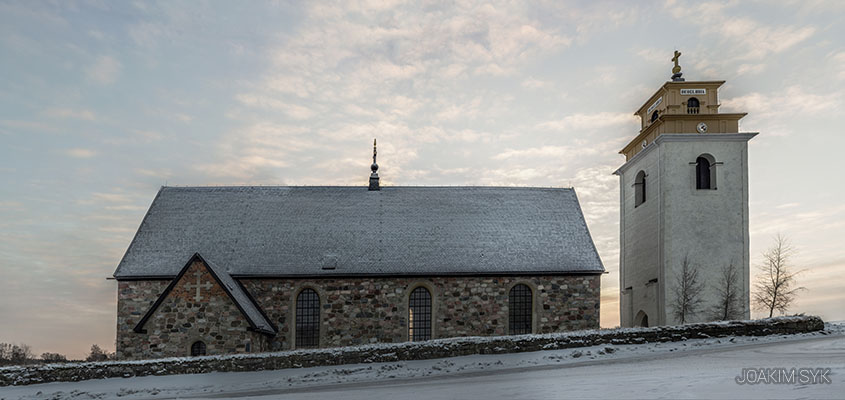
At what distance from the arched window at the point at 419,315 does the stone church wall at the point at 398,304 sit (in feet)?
0.93

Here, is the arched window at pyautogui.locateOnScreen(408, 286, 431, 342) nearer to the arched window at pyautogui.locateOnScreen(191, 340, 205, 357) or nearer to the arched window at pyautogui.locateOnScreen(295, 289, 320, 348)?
the arched window at pyautogui.locateOnScreen(295, 289, 320, 348)

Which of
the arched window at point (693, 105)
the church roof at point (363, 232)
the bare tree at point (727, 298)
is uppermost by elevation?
the arched window at point (693, 105)

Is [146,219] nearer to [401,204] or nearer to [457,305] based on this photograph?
[401,204]

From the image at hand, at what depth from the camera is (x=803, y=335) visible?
98.0 feet

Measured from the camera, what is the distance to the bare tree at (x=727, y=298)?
36812 mm

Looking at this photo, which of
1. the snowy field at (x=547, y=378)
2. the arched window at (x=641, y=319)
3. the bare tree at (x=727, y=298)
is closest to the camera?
the snowy field at (x=547, y=378)

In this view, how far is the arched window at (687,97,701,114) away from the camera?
38688mm

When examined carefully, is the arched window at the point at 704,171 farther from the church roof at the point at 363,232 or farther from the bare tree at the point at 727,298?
the church roof at the point at 363,232

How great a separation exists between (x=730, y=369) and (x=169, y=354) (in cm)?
2094

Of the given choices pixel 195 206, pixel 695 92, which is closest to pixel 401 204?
pixel 195 206

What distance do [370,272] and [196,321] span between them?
828 centimetres

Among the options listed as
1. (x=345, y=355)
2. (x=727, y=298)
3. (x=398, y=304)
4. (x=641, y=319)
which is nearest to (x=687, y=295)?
(x=727, y=298)

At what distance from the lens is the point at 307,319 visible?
1372 inches

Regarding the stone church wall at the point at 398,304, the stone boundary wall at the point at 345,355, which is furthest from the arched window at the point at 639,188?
the stone boundary wall at the point at 345,355
